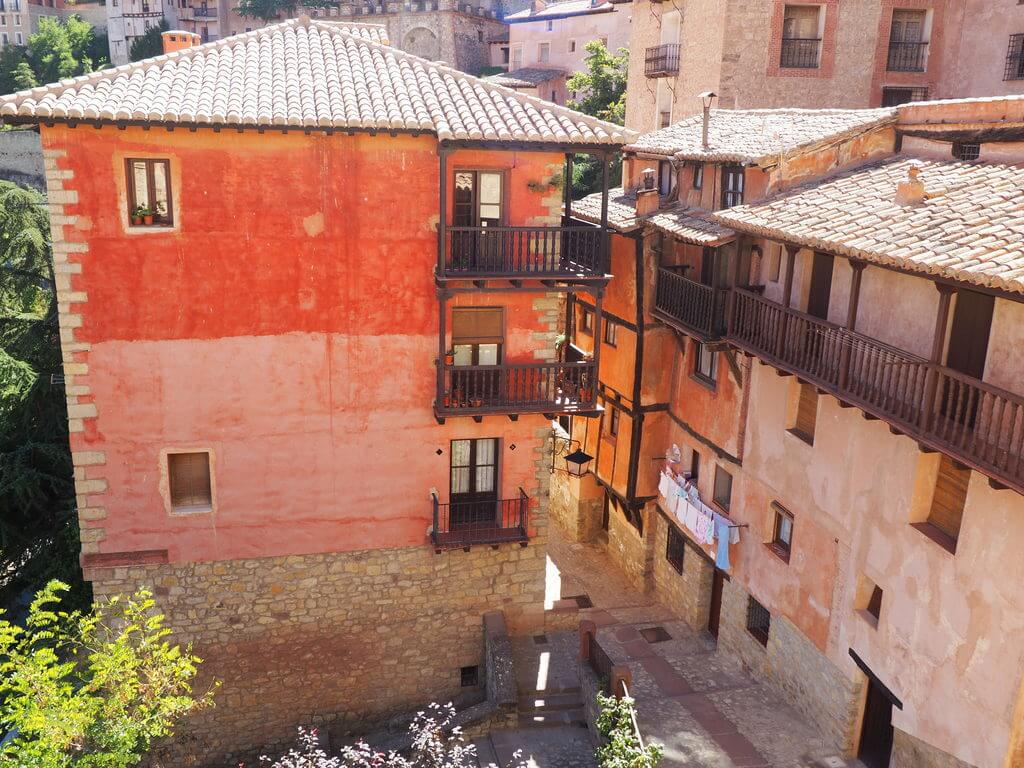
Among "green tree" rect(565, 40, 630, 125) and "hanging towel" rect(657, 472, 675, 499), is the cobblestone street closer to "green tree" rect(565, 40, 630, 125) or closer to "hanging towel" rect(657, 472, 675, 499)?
"hanging towel" rect(657, 472, 675, 499)

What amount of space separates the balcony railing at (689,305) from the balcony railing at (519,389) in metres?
2.65

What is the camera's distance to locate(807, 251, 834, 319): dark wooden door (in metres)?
16.2

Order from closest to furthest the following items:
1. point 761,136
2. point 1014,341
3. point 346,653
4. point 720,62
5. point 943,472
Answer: point 1014,341 → point 943,472 → point 346,653 → point 761,136 → point 720,62

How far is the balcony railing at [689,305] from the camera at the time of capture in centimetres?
1820

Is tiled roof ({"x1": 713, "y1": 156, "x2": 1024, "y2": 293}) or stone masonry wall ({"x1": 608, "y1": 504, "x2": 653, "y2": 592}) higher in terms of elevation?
tiled roof ({"x1": 713, "y1": 156, "x2": 1024, "y2": 293})

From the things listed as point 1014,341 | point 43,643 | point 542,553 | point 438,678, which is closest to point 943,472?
point 1014,341

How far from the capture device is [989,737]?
12.3m

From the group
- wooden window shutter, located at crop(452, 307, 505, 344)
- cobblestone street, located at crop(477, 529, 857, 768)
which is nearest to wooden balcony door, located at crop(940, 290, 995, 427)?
cobblestone street, located at crop(477, 529, 857, 768)

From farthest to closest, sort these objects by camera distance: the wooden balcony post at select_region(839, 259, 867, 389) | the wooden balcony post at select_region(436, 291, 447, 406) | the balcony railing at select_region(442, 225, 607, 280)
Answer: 1. the wooden balcony post at select_region(436, 291, 447, 406)
2. the balcony railing at select_region(442, 225, 607, 280)
3. the wooden balcony post at select_region(839, 259, 867, 389)

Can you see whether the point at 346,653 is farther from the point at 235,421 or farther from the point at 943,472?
the point at 943,472

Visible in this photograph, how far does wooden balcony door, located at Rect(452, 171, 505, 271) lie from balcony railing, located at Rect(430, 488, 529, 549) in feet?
15.8

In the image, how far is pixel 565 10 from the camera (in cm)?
6034

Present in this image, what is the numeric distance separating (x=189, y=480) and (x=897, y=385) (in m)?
12.5

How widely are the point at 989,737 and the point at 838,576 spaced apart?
3.87m
